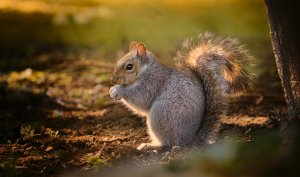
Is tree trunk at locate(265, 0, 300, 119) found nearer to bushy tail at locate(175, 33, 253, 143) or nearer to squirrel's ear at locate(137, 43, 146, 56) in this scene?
bushy tail at locate(175, 33, 253, 143)

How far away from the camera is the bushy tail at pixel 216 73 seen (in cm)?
420

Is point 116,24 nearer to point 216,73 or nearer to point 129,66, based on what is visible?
point 129,66

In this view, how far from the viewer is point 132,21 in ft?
35.2

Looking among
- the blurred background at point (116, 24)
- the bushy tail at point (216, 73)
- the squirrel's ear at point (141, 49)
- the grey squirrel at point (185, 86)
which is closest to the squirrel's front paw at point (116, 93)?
the grey squirrel at point (185, 86)

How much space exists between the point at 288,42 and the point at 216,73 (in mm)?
662

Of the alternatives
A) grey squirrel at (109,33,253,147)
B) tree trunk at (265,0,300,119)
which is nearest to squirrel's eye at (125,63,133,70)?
grey squirrel at (109,33,253,147)

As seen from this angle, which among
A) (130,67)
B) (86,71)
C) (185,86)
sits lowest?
(185,86)

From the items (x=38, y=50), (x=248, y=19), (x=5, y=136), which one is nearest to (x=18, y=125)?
(x=5, y=136)

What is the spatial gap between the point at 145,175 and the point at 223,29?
6.87 m

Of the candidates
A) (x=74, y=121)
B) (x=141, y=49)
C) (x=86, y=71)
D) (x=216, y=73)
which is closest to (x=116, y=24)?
(x=86, y=71)

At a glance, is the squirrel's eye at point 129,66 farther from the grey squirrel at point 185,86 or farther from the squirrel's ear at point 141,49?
the squirrel's ear at point 141,49

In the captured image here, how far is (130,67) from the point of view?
439 centimetres

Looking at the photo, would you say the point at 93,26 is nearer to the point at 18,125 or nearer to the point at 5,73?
the point at 5,73

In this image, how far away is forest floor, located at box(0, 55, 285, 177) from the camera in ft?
13.6
